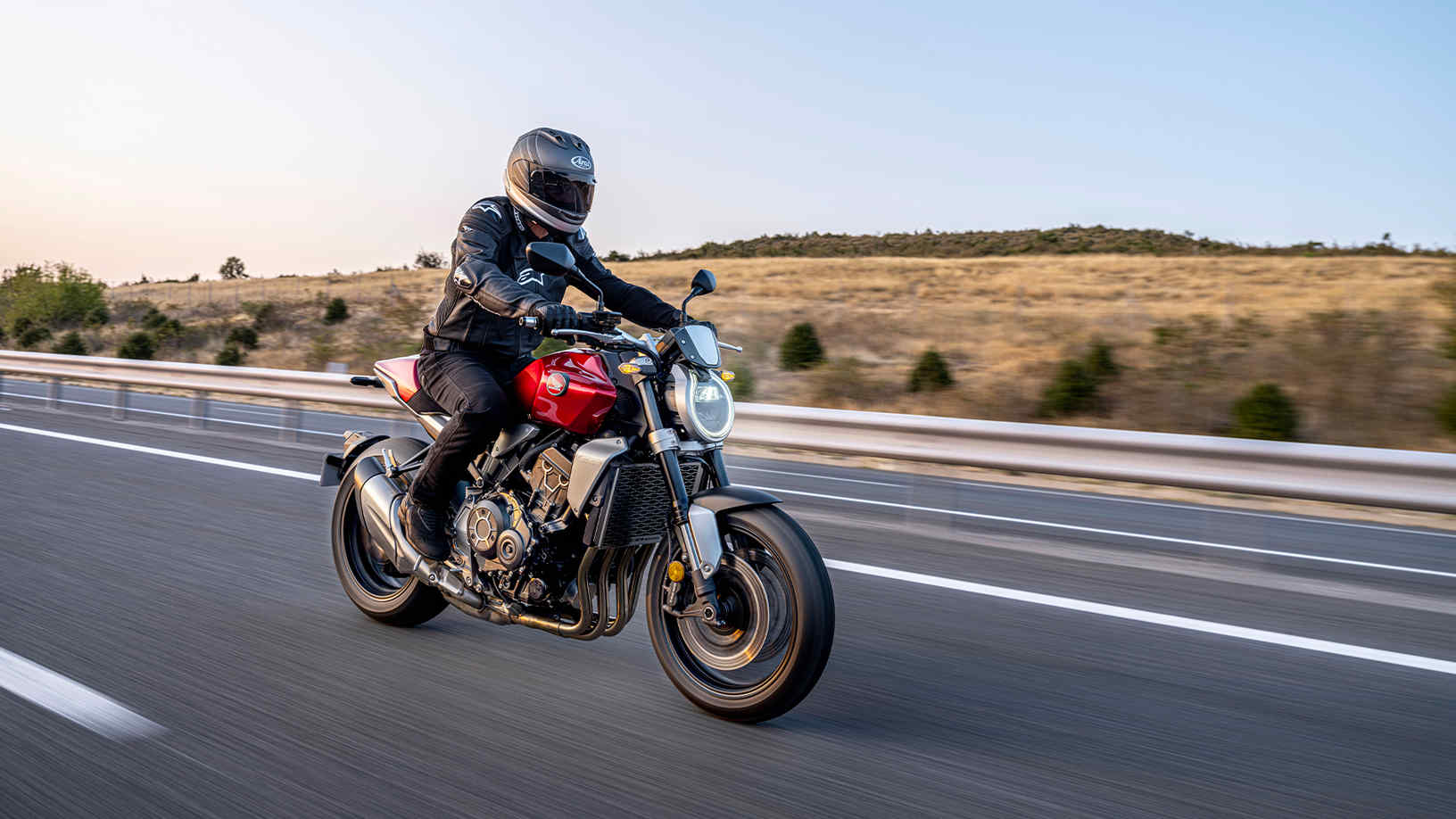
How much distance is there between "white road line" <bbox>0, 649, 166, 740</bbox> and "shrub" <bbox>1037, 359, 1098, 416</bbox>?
49.8ft

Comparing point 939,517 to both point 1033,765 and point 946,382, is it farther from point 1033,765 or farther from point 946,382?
point 946,382

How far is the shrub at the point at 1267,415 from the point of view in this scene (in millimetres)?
14477

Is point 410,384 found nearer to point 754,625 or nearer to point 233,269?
point 754,625

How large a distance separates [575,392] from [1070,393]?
573 inches

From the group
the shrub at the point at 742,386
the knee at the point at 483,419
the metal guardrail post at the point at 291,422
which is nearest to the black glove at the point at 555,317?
the knee at the point at 483,419

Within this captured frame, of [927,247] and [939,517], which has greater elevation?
[927,247]

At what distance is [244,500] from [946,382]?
1411 centimetres

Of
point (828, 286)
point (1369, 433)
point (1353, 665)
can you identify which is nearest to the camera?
point (1353, 665)

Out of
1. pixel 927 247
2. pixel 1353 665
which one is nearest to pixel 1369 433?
pixel 1353 665

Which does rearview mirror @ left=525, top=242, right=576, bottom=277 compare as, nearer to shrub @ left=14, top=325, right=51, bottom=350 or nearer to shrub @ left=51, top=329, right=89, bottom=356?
shrub @ left=51, top=329, right=89, bottom=356

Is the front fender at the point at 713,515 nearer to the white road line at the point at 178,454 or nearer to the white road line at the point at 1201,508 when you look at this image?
the white road line at the point at 1201,508

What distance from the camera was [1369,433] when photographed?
1460cm

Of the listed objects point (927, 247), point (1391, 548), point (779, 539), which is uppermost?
point (927, 247)

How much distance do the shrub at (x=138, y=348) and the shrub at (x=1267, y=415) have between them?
1119 inches
